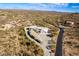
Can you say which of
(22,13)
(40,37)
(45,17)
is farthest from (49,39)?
(22,13)

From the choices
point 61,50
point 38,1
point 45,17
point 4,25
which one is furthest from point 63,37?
point 4,25

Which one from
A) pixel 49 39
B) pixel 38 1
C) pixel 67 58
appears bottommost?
pixel 67 58

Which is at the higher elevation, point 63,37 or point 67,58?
point 63,37

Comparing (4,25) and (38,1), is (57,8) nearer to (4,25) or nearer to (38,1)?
(38,1)

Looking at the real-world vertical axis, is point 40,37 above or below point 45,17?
below

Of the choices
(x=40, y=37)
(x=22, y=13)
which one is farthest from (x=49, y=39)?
(x=22, y=13)

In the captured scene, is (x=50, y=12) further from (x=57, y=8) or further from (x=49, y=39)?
(x=49, y=39)

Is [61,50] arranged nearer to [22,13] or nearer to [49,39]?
[49,39]
